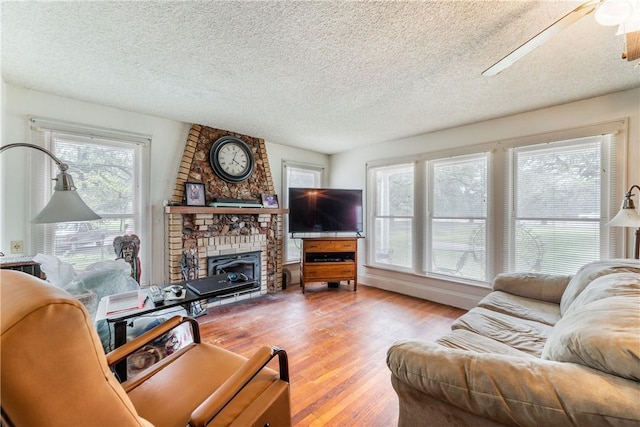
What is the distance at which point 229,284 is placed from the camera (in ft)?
6.58

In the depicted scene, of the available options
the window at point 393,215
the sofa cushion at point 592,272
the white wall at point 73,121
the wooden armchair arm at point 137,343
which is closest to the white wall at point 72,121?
the white wall at point 73,121

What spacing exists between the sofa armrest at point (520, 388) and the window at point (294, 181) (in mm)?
3420

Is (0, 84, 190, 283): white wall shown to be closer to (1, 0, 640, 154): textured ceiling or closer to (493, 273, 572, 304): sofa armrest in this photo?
(1, 0, 640, 154): textured ceiling

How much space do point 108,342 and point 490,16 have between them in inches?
120

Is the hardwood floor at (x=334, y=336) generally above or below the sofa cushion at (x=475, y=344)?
below

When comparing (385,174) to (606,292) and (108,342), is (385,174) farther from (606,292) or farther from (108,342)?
(108,342)

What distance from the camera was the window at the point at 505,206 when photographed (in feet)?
8.36

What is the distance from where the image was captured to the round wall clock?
11.3 ft

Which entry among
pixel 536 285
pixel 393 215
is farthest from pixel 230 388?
pixel 393 215

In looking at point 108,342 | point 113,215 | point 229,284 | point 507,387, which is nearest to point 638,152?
point 507,387

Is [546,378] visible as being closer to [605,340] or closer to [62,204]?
[605,340]

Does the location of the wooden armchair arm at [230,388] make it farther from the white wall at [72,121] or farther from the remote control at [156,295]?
the white wall at [72,121]

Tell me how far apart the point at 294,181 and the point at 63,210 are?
124 inches

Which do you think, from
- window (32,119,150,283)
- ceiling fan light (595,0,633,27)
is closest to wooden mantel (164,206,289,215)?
window (32,119,150,283)
